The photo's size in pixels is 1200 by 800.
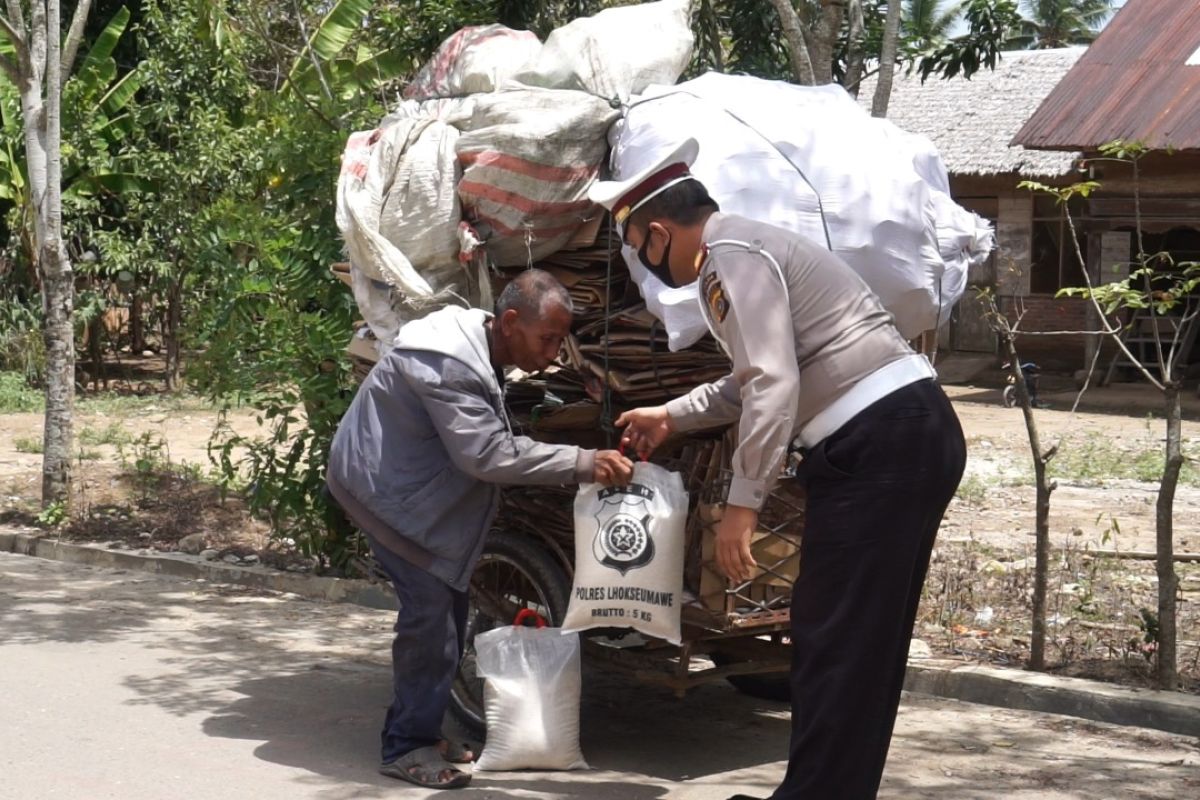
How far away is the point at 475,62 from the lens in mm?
6184

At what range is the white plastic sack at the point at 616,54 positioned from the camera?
5.79 meters

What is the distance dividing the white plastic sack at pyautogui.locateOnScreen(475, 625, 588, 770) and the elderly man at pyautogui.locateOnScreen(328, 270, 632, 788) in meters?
0.16

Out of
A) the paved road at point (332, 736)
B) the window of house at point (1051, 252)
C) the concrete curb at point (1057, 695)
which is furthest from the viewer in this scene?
the window of house at point (1051, 252)

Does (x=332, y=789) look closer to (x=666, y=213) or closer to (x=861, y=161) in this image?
(x=666, y=213)

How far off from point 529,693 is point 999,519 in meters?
5.99

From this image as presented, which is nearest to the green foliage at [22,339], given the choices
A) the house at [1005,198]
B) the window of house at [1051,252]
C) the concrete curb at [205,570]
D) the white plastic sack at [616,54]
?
the concrete curb at [205,570]

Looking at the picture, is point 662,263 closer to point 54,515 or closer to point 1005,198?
point 54,515

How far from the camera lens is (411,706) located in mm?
5125

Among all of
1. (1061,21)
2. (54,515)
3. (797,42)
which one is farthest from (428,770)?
(1061,21)

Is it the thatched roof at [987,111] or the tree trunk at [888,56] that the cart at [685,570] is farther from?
the thatched roof at [987,111]

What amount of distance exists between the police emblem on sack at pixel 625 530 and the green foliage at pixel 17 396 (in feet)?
42.3

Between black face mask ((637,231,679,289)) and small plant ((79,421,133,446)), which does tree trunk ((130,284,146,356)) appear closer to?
small plant ((79,421,133,446))

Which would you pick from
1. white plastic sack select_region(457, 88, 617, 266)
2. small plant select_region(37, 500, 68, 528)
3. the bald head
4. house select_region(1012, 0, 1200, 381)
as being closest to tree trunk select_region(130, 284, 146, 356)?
small plant select_region(37, 500, 68, 528)

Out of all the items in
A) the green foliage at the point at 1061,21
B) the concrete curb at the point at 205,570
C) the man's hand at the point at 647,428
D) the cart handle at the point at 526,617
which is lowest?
the concrete curb at the point at 205,570
